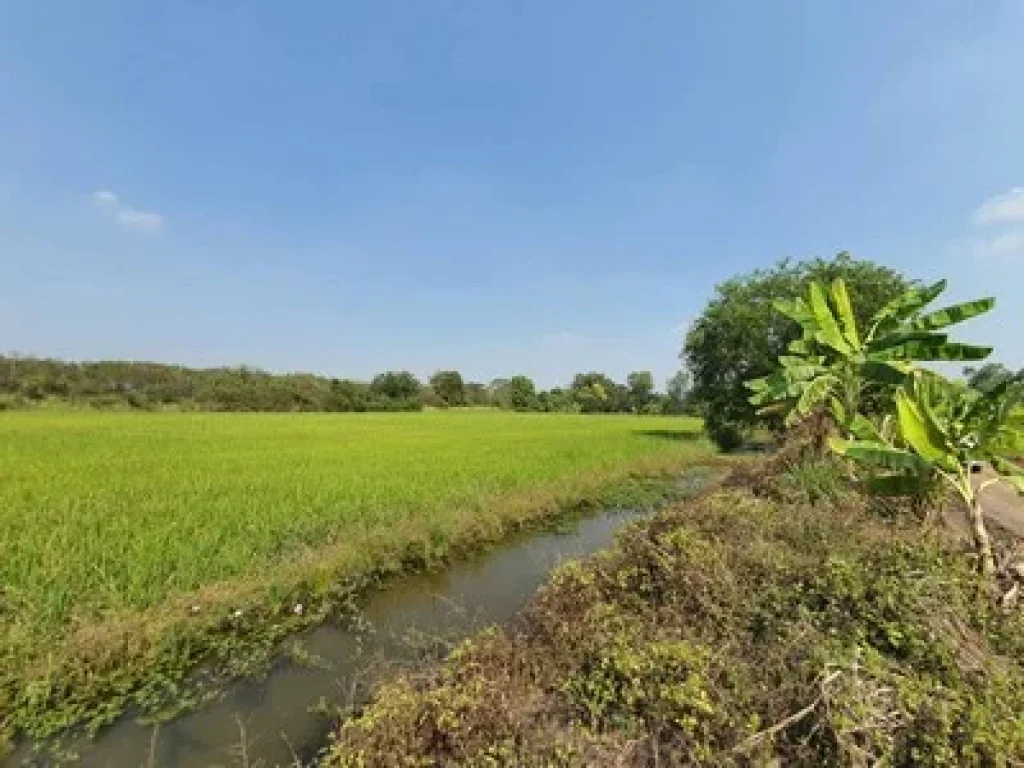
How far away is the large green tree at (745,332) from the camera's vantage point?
738 inches

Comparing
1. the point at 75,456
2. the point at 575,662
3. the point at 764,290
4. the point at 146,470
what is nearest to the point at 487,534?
the point at 575,662

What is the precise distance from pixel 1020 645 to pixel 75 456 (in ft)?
53.5

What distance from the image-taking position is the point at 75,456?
485 inches

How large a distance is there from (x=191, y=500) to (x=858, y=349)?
9.49 metres

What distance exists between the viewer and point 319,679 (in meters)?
4.21

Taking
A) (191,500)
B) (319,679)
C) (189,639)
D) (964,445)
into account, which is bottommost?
(319,679)

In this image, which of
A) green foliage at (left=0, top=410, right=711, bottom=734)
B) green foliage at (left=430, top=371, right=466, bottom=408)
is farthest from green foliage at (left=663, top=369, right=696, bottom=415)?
green foliage at (left=0, top=410, right=711, bottom=734)

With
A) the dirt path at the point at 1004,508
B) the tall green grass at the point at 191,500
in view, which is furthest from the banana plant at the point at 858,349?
the tall green grass at the point at 191,500

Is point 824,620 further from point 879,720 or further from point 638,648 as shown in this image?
point 638,648

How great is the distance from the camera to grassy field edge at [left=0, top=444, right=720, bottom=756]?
3.56 m

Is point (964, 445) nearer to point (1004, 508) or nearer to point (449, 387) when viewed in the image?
point (1004, 508)

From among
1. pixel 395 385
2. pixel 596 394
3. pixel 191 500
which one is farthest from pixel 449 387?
pixel 191 500

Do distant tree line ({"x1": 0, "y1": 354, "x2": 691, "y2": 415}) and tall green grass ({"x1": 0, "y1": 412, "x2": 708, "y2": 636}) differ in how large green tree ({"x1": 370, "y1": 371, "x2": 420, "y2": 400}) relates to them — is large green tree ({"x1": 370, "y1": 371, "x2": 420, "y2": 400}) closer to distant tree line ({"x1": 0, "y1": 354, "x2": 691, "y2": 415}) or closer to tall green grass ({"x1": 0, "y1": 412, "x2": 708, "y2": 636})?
distant tree line ({"x1": 0, "y1": 354, "x2": 691, "y2": 415})

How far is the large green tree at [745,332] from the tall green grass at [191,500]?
7.22 m
